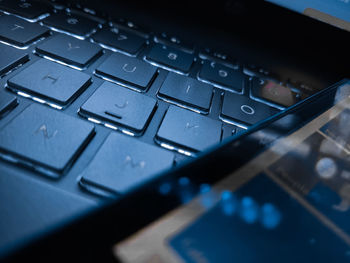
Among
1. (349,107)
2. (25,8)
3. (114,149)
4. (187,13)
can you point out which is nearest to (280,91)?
(349,107)

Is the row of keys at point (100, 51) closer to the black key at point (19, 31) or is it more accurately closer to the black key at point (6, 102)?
the black key at point (19, 31)

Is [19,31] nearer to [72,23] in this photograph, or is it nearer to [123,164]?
[72,23]

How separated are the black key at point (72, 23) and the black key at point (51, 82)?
0.36 ft

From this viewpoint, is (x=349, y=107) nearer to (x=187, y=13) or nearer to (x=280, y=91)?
(x=280, y=91)

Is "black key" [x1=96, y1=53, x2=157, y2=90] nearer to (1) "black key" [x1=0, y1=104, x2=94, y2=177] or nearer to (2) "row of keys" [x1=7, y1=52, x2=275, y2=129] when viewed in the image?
(2) "row of keys" [x1=7, y1=52, x2=275, y2=129]

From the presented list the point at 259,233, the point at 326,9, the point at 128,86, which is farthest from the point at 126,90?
the point at 326,9

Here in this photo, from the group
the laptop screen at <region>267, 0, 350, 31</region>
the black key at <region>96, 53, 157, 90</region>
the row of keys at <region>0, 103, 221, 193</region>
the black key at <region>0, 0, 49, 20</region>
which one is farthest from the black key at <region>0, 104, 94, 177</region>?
the laptop screen at <region>267, 0, 350, 31</region>

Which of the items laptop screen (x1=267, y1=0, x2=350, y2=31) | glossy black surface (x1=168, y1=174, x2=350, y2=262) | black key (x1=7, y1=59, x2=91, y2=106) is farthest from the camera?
laptop screen (x1=267, y1=0, x2=350, y2=31)

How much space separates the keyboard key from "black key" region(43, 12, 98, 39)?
1.04 feet

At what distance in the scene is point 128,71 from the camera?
0.41 metres

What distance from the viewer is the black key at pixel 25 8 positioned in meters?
0.44

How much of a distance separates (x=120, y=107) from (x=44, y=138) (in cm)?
10

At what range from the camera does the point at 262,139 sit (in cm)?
31

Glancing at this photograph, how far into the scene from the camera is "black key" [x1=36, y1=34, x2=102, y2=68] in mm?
392
